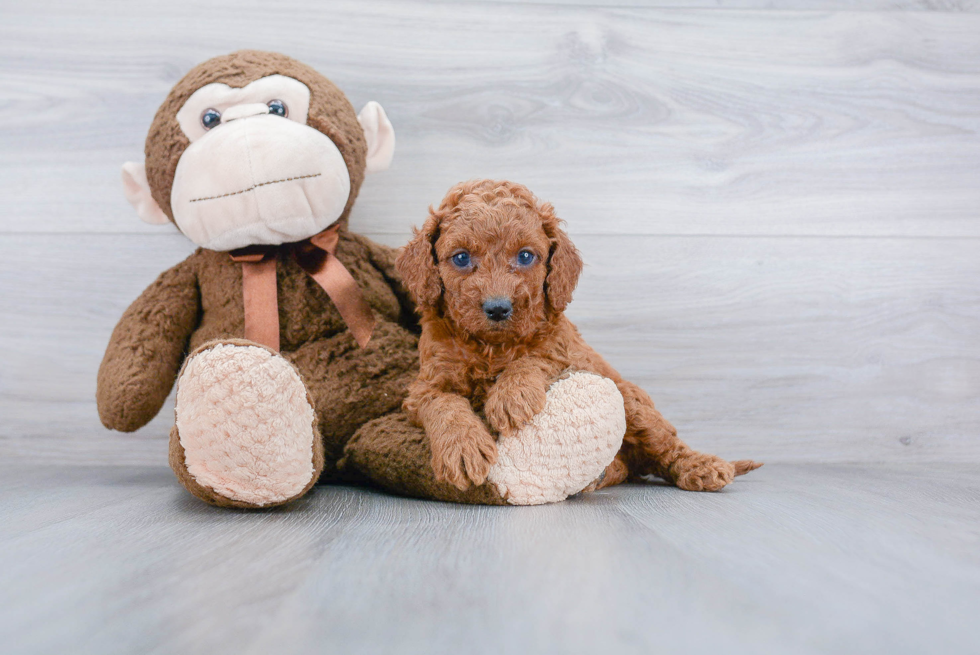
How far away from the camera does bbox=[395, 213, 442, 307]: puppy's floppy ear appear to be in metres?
0.84

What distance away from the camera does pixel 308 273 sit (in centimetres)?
98

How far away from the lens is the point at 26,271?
119 cm

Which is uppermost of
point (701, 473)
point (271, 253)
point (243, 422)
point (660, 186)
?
point (660, 186)

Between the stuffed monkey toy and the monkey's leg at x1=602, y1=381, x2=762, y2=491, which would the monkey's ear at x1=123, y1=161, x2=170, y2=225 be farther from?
the monkey's leg at x1=602, y1=381, x2=762, y2=491

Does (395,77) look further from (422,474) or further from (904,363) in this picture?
(904,363)

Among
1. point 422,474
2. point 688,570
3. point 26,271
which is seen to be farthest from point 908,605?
point 26,271

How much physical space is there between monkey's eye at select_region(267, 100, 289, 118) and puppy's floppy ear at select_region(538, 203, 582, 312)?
0.39m

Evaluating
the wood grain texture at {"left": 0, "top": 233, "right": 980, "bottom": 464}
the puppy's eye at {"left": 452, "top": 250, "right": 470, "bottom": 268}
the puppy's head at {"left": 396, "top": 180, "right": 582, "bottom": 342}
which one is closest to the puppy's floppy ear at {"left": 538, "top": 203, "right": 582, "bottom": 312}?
the puppy's head at {"left": 396, "top": 180, "right": 582, "bottom": 342}

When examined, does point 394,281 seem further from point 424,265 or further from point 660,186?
point 660,186

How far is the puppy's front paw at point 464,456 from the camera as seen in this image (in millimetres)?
726

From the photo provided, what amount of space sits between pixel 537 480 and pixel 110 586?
1.44 ft

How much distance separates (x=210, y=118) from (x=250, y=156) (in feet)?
0.37

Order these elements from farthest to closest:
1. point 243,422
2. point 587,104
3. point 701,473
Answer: point 587,104, point 701,473, point 243,422

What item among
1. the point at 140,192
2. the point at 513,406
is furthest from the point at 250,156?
the point at 513,406
